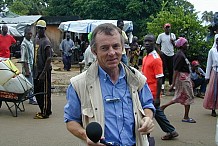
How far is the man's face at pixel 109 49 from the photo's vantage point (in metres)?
2.75

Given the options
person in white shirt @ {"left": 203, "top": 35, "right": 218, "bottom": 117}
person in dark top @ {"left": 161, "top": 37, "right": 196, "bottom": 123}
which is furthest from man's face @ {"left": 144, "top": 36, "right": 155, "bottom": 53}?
person in white shirt @ {"left": 203, "top": 35, "right": 218, "bottom": 117}

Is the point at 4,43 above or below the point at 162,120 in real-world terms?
above

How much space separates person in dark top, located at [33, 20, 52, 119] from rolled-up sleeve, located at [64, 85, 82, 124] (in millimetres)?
Answer: 5280

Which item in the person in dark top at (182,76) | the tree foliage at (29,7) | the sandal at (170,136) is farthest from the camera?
the tree foliage at (29,7)

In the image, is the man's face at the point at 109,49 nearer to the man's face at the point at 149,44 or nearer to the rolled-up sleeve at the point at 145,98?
the rolled-up sleeve at the point at 145,98

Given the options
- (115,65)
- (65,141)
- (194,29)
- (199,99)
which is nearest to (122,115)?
(115,65)

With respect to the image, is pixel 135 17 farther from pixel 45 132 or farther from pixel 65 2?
pixel 45 132

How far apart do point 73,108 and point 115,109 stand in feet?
0.93

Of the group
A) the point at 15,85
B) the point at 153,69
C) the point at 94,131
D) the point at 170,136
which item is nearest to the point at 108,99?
the point at 94,131

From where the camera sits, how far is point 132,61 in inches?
618

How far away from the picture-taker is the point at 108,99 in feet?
9.05

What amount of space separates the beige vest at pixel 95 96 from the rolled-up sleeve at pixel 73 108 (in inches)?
1.5

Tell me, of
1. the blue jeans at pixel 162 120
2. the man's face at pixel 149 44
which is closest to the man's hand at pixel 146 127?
the man's face at pixel 149 44

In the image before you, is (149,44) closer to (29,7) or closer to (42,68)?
(42,68)
